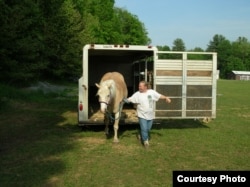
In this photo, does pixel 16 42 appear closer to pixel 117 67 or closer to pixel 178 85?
pixel 117 67

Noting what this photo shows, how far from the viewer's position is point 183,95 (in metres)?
12.2

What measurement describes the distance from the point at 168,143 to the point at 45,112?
8.39m

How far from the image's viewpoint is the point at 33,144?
35.0 feet

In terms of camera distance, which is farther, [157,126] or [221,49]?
[221,49]

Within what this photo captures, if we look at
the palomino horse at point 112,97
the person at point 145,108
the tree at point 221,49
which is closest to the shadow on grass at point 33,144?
the palomino horse at point 112,97

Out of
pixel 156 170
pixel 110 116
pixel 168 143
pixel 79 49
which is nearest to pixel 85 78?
pixel 110 116

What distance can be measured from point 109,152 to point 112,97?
73.0 inches

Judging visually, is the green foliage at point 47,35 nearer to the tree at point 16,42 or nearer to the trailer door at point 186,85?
the tree at point 16,42

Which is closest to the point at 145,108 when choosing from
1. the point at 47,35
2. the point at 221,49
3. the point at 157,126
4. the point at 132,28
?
the point at 157,126

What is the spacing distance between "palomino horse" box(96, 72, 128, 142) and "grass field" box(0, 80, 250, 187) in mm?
663

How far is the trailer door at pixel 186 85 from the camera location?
39.3 feet

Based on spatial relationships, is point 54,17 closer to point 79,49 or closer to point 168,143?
point 79,49

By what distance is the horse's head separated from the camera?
9816 millimetres

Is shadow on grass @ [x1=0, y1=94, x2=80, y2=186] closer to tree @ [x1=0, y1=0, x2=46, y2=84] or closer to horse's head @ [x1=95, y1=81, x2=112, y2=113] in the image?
horse's head @ [x1=95, y1=81, x2=112, y2=113]
